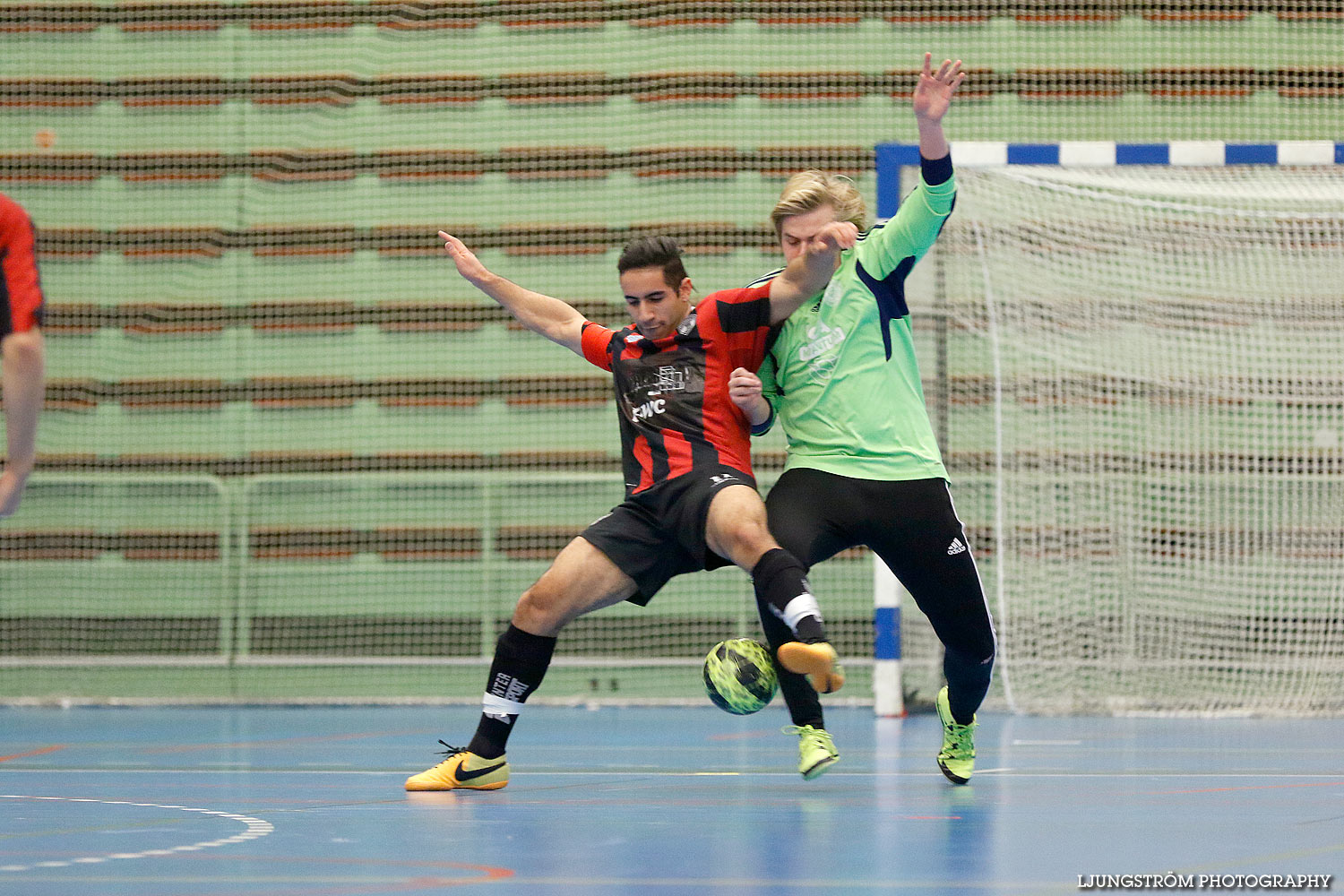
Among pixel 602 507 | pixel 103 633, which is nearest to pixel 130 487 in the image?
pixel 103 633

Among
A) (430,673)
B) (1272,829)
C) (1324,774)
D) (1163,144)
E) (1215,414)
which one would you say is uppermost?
(1163,144)

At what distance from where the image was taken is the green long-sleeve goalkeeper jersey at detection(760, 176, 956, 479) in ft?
13.5

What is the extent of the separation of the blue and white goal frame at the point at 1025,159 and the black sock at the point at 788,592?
293 centimetres

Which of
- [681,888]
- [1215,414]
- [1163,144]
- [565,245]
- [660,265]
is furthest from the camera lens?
[565,245]

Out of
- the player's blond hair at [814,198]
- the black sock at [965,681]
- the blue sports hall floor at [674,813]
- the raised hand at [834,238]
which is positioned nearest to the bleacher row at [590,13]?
Result: the blue sports hall floor at [674,813]

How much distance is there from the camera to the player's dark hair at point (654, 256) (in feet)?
13.2

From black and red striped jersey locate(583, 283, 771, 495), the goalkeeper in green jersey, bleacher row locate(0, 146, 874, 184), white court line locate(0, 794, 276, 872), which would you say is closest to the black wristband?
the goalkeeper in green jersey

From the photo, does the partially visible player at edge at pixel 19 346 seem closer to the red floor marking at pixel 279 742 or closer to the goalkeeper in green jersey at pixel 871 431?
the goalkeeper in green jersey at pixel 871 431

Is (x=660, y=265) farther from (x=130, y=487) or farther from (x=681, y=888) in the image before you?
(x=130, y=487)

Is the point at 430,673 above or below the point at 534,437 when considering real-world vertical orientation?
below

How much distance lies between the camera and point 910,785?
4.32 m

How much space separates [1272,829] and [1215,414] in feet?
13.4

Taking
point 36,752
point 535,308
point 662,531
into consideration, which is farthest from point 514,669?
point 36,752

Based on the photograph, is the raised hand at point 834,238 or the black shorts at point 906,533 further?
the black shorts at point 906,533
